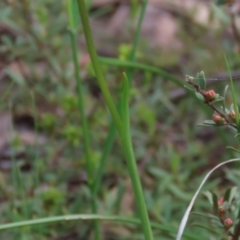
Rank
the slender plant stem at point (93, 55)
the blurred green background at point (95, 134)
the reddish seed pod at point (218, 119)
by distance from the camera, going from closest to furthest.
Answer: the slender plant stem at point (93, 55)
the reddish seed pod at point (218, 119)
the blurred green background at point (95, 134)

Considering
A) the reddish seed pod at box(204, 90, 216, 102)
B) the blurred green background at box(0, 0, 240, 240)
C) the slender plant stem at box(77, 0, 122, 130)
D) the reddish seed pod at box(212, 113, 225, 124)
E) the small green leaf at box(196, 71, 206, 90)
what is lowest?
the blurred green background at box(0, 0, 240, 240)

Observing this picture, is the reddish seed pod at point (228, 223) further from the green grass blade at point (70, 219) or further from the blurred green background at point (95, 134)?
the blurred green background at point (95, 134)

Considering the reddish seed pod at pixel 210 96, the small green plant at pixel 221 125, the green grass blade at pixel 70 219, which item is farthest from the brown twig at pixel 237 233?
the reddish seed pod at pixel 210 96

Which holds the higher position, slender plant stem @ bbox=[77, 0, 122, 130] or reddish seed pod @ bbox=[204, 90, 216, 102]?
slender plant stem @ bbox=[77, 0, 122, 130]

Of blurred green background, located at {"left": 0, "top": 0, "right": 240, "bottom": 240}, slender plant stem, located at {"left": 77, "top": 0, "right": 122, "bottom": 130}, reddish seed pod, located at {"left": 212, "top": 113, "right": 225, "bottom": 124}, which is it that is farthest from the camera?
blurred green background, located at {"left": 0, "top": 0, "right": 240, "bottom": 240}

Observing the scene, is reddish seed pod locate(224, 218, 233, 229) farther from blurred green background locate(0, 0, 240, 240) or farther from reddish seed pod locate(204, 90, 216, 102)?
blurred green background locate(0, 0, 240, 240)

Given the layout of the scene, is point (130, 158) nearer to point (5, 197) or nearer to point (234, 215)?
point (234, 215)

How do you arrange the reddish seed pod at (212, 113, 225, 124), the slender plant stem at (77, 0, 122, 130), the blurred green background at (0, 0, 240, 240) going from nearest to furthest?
the slender plant stem at (77, 0, 122, 130), the reddish seed pod at (212, 113, 225, 124), the blurred green background at (0, 0, 240, 240)

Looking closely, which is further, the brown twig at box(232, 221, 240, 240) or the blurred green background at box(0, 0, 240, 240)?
the blurred green background at box(0, 0, 240, 240)

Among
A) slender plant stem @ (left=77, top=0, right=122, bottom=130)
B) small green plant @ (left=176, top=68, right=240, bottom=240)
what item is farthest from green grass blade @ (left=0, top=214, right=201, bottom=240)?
slender plant stem @ (left=77, top=0, right=122, bottom=130)

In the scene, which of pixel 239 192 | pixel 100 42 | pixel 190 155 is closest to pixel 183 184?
pixel 190 155
